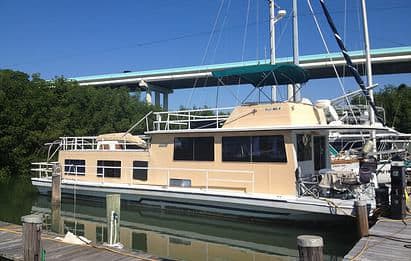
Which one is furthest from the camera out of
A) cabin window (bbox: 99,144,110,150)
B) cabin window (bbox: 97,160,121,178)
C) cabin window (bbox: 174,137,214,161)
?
cabin window (bbox: 99,144,110,150)

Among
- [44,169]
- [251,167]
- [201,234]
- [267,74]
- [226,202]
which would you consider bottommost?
[201,234]

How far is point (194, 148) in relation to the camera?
14039mm

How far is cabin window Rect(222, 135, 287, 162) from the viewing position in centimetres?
1216

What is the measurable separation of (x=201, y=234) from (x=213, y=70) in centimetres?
3947

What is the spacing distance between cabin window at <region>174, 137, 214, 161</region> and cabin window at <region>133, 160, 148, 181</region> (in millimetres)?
1596

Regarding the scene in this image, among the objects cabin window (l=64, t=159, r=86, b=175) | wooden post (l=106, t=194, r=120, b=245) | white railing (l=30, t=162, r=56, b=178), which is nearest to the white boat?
cabin window (l=64, t=159, r=86, b=175)

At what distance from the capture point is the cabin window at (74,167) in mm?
17625

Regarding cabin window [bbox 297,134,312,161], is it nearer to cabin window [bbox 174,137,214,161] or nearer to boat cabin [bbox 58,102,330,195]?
boat cabin [bbox 58,102,330,195]

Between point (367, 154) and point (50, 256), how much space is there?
9144mm

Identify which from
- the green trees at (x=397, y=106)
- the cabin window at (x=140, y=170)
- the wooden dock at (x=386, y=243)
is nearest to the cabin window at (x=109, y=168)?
the cabin window at (x=140, y=170)

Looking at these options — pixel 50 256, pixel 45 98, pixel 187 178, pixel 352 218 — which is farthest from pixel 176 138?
pixel 45 98

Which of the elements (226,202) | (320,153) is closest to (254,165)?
(226,202)

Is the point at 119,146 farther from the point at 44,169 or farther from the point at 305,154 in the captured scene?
the point at 305,154

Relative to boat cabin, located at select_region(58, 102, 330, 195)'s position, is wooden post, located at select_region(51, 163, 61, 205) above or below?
below
